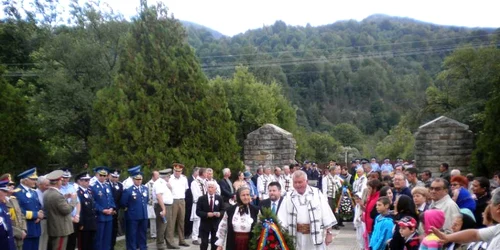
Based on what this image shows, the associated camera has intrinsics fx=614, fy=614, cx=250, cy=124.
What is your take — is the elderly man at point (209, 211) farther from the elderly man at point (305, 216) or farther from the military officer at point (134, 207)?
the elderly man at point (305, 216)

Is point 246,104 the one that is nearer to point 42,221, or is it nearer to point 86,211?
point 86,211

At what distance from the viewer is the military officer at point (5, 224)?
28.1 feet

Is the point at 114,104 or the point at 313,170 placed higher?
the point at 114,104

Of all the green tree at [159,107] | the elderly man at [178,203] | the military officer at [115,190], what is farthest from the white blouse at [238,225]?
the green tree at [159,107]

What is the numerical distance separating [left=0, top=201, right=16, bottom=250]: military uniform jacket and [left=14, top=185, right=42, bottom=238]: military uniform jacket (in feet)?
3.84

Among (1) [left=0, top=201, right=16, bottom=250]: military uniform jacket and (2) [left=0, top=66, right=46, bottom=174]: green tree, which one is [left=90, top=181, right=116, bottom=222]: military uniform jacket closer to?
(1) [left=0, top=201, right=16, bottom=250]: military uniform jacket

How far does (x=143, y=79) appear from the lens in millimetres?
16438

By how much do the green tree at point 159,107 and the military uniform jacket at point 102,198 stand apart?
Result: 343 cm

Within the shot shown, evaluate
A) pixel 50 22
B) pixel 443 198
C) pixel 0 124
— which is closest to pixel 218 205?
pixel 443 198

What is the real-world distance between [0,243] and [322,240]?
446 centimetres

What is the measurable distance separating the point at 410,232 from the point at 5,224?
5.56 meters

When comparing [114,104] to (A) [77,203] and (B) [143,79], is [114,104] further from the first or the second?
(A) [77,203]

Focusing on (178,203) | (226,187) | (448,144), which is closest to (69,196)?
(178,203)

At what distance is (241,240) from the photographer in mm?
8828
